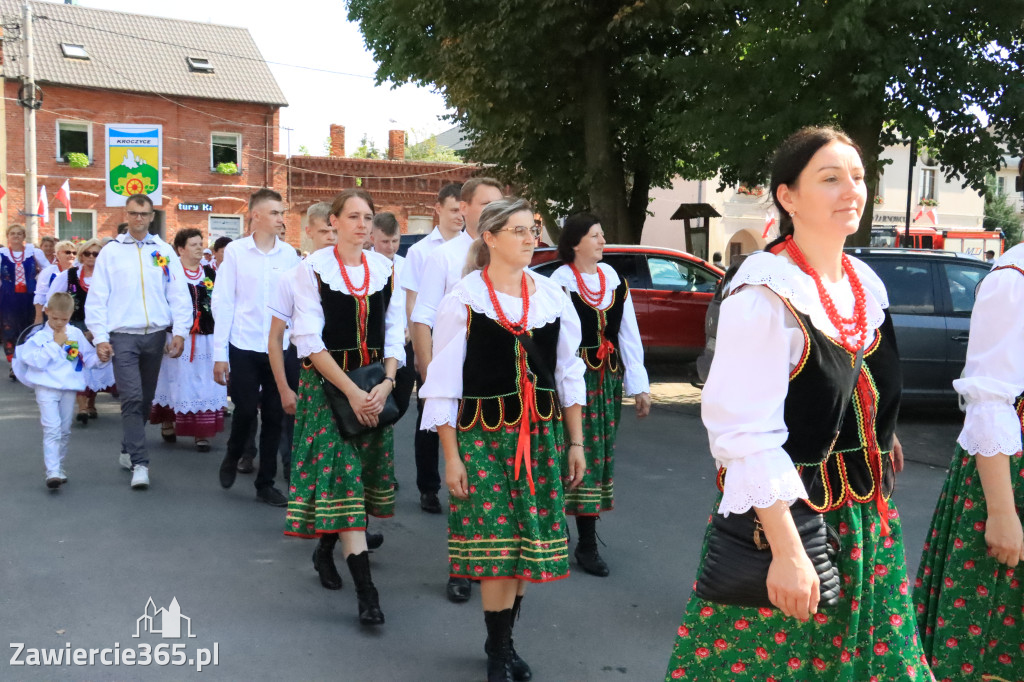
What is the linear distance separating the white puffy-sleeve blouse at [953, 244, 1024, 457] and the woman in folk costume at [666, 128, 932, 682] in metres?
0.61

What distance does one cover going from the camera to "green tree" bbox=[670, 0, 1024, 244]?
11344 mm

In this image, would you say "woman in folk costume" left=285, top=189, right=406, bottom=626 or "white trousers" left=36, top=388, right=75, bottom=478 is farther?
"white trousers" left=36, top=388, right=75, bottom=478

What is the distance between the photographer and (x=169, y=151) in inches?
1511

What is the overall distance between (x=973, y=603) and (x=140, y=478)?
590 cm

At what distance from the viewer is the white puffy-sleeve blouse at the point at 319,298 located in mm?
5105

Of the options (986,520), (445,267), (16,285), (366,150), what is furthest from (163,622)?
(366,150)

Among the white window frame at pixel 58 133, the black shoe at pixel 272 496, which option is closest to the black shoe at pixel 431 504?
the black shoe at pixel 272 496

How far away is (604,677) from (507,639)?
1.56 feet

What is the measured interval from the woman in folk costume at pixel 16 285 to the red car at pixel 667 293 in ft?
25.6

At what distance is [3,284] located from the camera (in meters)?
15.4

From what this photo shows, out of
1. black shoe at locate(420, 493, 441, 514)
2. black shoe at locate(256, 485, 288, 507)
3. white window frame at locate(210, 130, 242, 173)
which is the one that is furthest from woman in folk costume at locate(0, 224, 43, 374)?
white window frame at locate(210, 130, 242, 173)

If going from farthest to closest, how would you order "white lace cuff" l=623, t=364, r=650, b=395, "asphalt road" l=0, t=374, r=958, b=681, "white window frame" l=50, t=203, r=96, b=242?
"white window frame" l=50, t=203, r=96, b=242, "white lace cuff" l=623, t=364, r=650, b=395, "asphalt road" l=0, t=374, r=958, b=681

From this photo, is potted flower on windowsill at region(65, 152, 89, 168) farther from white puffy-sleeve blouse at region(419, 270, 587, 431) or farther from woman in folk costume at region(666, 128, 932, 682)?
woman in folk costume at region(666, 128, 932, 682)

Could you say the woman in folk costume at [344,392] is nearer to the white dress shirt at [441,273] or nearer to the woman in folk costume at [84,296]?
the white dress shirt at [441,273]
